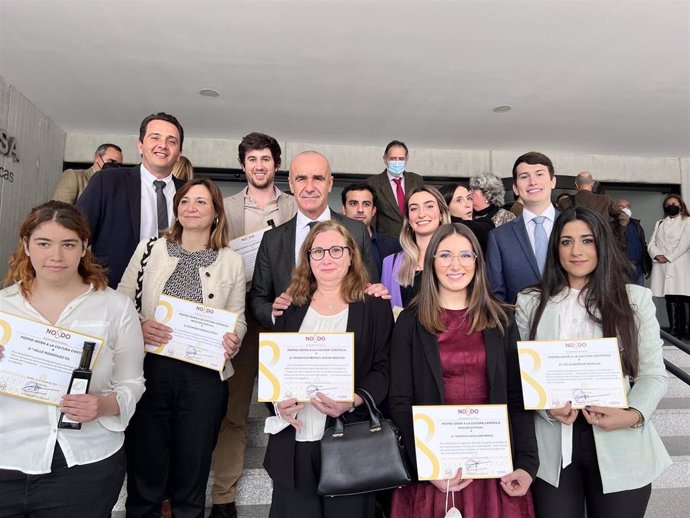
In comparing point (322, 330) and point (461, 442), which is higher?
point (322, 330)

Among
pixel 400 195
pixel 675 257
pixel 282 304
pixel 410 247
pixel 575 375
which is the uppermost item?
pixel 400 195

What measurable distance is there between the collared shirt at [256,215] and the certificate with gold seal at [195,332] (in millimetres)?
1080

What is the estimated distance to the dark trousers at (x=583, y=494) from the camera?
179cm

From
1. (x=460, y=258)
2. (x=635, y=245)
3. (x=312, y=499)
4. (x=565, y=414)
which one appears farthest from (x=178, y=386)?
(x=635, y=245)

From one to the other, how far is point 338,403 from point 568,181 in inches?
332

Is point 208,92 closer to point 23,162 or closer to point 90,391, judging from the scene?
point 23,162

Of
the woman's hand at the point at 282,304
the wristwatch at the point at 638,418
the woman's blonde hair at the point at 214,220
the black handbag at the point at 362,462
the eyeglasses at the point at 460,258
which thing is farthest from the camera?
the woman's blonde hair at the point at 214,220

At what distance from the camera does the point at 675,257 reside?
22.1 feet

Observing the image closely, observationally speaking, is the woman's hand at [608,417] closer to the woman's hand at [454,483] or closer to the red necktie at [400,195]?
the woman's hand at [454,483]

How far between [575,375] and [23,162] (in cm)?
719

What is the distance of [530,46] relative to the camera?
15.8 feet

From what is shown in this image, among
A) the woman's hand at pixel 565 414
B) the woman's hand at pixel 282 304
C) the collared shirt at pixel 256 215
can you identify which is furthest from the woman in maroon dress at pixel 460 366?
the collared shirt at pixel 256 215

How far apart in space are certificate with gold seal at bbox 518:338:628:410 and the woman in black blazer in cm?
57

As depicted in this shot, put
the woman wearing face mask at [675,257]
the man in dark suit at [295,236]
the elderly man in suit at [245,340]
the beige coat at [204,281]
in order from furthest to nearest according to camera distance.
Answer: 1. the woman wearing face mask at [675,257]
2. the elderly man in suit at [245,340]
3. the man in dark suit at [295,236]
4. the beige coat at [204,281]
